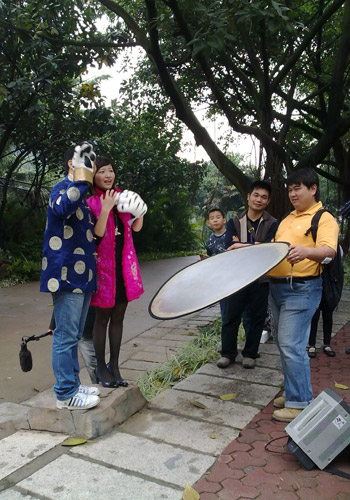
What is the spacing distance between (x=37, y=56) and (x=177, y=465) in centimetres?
676

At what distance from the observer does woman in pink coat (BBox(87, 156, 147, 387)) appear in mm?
2863

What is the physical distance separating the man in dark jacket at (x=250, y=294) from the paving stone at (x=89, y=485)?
1807 millimetres

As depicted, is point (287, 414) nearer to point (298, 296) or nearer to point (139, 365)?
point (298, 296)

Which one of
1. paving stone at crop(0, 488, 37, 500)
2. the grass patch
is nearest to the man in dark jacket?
the grass patch

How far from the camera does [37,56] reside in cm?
716

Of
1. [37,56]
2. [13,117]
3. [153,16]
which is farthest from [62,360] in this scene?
[13,117]

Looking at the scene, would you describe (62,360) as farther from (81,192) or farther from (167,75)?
(167,75)

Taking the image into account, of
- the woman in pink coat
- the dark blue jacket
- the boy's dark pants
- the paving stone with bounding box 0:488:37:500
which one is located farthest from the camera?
the boy's dark pants

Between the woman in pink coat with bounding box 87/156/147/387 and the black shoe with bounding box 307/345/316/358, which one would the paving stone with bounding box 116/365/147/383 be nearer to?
the woman in pink coat with bounding box 87/156/147/387

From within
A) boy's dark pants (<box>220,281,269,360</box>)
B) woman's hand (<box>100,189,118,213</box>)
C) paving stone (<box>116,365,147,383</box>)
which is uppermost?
woman's hand (<box>100,189,118,213</box>)

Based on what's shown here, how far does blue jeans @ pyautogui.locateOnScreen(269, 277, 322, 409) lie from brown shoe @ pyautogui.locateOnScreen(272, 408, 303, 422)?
0.09 ft

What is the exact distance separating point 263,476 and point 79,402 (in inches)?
43.6

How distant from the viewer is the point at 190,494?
2070mm

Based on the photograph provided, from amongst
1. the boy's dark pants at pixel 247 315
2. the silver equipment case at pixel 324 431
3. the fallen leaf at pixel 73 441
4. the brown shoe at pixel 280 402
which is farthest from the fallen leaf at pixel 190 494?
the boy's dark pants at pixel 247 315
